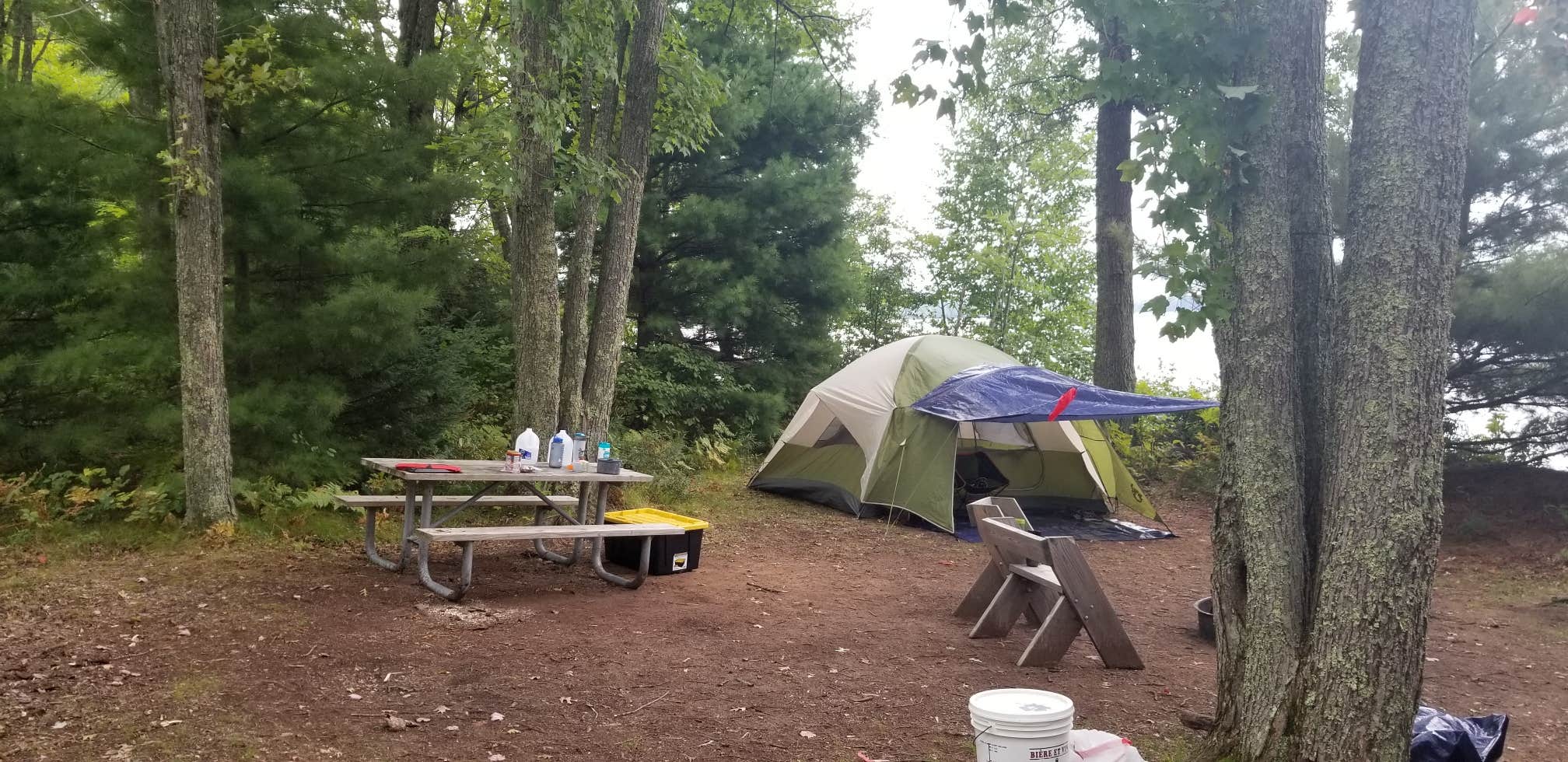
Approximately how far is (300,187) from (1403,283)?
671 centimetres

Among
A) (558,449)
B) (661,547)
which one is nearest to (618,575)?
(661,547)

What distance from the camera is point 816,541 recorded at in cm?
738

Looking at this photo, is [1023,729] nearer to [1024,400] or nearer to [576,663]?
[576,663]

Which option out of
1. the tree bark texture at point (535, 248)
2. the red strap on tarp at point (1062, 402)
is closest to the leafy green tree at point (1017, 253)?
the red strap on tarp at point (1062, 402)

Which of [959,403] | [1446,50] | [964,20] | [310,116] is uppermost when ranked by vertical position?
[310,116]

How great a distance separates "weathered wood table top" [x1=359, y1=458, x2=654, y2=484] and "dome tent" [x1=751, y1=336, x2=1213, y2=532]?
132 inches

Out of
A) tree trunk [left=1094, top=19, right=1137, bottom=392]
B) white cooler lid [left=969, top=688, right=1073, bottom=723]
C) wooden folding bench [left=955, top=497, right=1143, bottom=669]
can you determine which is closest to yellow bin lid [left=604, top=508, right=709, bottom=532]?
wooden folding bench [left=955, top=497, right=1143, bottom=669]

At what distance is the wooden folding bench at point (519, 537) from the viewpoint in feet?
15.3

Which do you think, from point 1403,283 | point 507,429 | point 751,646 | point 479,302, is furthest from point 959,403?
point 479,302

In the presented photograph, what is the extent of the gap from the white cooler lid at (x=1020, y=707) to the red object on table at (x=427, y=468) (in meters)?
3.07

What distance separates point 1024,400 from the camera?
7.56 meters

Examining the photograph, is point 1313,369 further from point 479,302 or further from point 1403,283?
point 479,302

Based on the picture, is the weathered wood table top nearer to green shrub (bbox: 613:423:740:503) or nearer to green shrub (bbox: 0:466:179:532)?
green shrub (bbox: 0:466:179:532)

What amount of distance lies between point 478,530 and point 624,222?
305 centimetres
